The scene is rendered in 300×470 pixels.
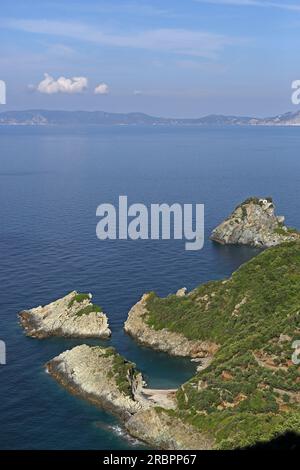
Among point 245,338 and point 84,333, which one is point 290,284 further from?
point 84,333

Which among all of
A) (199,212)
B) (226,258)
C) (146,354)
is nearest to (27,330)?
(146,354)

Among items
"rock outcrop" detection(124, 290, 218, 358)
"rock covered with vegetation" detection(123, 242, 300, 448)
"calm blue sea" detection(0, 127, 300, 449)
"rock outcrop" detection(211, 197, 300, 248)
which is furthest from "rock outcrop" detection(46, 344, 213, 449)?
"rock outcrop" detection(211, 197, 300, 248)

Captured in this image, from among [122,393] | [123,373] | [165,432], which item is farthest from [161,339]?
[165,432]

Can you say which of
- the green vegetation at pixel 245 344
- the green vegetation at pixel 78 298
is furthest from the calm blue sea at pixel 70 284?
the green vegetation at pixel 245 344

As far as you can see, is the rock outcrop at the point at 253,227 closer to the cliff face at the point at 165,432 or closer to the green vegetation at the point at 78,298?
the green vegetation at the point at 78,298

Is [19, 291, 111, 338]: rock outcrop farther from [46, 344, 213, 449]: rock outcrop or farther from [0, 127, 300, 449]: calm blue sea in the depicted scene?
[46, 344, 213, 449]: rock outcrop
